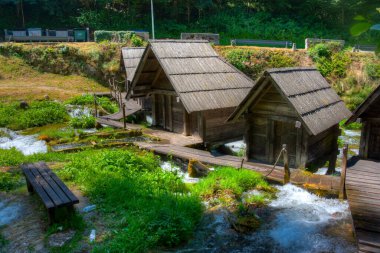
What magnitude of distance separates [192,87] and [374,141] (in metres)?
8.34

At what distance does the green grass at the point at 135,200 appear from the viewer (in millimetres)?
8062

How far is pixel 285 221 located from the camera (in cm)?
989

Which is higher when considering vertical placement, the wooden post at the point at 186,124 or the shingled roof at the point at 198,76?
the shingled roof at the point at 198,76

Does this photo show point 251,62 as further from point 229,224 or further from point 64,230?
point 64,230

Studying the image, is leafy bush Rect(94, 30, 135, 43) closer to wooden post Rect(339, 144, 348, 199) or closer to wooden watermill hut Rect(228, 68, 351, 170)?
wooden watermill hut Rect(228, 68, 351, 170)

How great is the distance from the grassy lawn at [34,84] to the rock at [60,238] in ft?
69.7

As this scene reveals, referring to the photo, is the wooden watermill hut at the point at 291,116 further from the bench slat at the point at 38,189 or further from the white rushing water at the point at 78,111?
the white rushing water at the point at 78,111

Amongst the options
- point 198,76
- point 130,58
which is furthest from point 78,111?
point 198,76

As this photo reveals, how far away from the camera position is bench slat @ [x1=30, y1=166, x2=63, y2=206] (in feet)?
27.2

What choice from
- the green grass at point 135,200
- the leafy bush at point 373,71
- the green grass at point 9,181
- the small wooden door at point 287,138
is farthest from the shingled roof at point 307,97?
the leafy bush at point 373,71

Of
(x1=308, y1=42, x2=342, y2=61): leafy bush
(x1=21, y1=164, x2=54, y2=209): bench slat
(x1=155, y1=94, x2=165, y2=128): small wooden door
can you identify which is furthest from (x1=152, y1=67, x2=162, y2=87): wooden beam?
(x1=308, y1=42, x2=342, y2=61): leafy bush

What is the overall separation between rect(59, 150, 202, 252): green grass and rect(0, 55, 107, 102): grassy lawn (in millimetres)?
16459

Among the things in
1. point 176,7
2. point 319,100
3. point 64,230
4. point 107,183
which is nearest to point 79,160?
point 107,183

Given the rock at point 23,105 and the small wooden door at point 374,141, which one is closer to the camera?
the small wooden door at point 374,141
